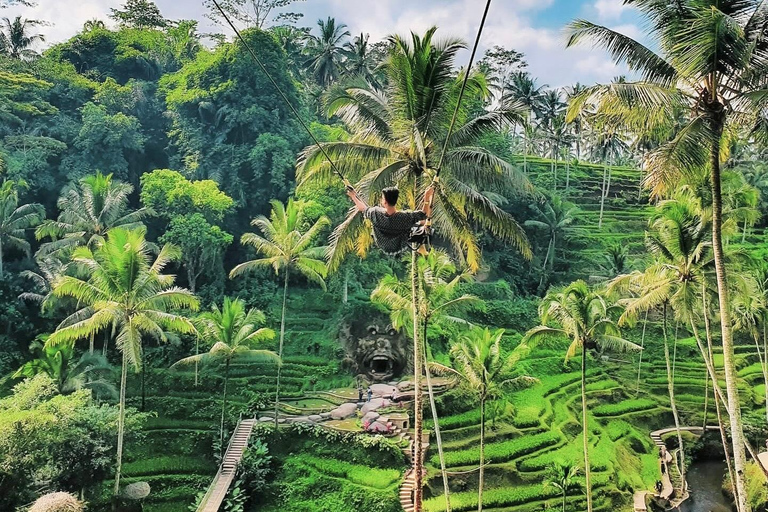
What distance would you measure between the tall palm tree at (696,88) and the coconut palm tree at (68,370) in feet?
45.4

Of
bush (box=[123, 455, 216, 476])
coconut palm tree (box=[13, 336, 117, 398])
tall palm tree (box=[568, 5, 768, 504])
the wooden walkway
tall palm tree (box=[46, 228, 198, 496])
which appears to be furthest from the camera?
bush (box=[123, 455, 216, 476])

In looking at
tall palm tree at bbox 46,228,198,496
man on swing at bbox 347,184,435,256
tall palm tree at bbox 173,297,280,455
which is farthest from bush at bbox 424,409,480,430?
man on swing at bbox 347,184,435,256

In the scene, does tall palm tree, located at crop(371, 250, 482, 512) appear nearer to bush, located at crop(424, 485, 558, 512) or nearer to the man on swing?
bush, located at crop(424, 485, 558, 512)

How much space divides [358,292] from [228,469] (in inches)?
447

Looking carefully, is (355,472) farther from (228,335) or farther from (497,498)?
(228,335)

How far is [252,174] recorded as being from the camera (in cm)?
2592

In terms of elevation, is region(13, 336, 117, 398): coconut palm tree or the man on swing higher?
the man on swing

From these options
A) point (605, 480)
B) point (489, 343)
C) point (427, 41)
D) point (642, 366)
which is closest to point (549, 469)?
point (605, 480)

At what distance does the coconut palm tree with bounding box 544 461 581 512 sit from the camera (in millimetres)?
13398

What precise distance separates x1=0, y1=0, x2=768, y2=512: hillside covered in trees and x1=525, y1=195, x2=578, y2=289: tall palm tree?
0.18 meters

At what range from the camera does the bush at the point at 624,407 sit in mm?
20094

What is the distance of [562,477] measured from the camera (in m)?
13.6

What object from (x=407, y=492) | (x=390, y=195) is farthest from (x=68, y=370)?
(x=390, y=195)

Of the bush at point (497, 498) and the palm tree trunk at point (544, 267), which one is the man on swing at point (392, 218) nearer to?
the bush at point (497, 498)
